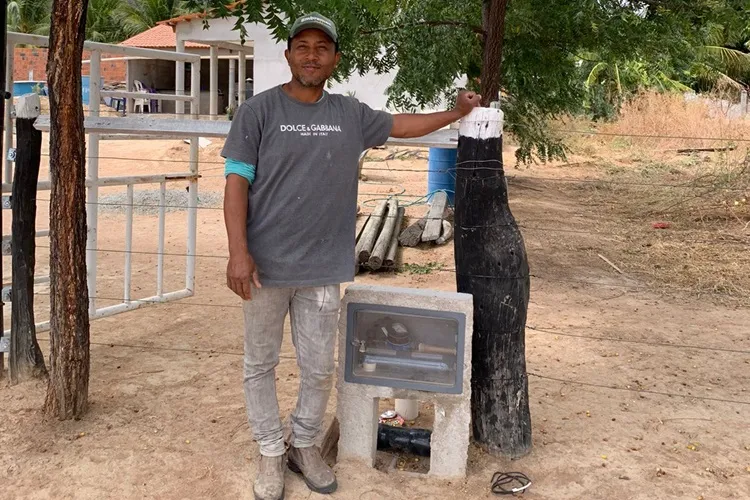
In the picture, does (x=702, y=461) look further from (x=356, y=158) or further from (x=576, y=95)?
(x=576, y=95)

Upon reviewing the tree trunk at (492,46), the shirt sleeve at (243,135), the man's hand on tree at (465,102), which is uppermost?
the tree trunk at (492,46)

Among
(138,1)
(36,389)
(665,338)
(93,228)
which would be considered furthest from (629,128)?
(138,1)

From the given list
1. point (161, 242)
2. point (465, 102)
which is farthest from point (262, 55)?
point (465, 102)

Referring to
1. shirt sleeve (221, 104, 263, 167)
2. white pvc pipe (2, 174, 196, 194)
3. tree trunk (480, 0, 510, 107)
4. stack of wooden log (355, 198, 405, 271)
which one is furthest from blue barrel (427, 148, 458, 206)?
shirt sleeve (221, 104, 263, 167)

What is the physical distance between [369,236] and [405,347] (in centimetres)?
572

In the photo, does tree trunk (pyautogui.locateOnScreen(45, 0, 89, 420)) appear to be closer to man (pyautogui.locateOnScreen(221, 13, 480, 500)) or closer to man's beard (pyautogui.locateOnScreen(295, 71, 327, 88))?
man (pyautogui.locateOnScreen(221, 13, 480, 500))

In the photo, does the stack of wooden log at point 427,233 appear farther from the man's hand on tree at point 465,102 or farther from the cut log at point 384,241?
the man's hand on tree at point 465,102

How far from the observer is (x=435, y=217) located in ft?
31.8

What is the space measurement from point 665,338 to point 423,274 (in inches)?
118

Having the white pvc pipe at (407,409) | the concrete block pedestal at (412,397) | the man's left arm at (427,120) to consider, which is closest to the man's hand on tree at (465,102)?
the man's left arm at (427,120)

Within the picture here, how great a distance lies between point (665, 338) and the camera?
6078 millimetres

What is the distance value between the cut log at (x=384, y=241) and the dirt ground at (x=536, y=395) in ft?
0.56

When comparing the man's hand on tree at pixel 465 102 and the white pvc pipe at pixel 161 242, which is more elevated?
the man's hand on tree at pixel 465 102

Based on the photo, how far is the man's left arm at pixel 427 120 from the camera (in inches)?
134
